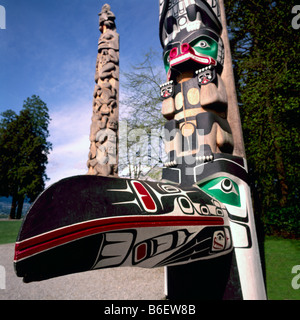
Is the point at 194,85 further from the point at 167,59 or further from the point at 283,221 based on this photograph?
the point at 283,221

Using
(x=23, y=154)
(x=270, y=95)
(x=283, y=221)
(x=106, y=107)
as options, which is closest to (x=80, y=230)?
(x=106, y=107)

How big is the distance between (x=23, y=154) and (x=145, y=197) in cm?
1507

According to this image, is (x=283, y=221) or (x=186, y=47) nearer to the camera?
(x=186, y=47)

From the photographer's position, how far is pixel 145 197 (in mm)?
1153

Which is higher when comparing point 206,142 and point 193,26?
point 193,26

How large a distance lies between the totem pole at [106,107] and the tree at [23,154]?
11.3 meters

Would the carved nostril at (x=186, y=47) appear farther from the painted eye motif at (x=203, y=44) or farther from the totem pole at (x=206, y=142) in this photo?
the painted eye motif at (x=203, y=44)

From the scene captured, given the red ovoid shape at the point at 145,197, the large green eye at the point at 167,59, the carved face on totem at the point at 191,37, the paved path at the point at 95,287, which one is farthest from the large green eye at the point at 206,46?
the paved path at the point at 95,287

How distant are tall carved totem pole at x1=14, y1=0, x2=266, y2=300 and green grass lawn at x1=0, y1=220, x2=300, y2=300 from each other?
4.25 ft

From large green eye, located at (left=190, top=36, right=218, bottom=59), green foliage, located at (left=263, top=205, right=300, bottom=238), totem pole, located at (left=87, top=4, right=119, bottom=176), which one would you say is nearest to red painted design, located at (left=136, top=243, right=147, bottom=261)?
large green eye, located at (left=190, top=36, right=218, bottom=59)

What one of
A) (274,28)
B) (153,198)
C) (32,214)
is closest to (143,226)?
(153,198)

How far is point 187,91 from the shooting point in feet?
7.76

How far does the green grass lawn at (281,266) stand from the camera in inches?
105

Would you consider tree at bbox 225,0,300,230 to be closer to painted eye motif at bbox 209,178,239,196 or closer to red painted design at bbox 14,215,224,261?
painted eye motif at bbox 209,178,239,196
